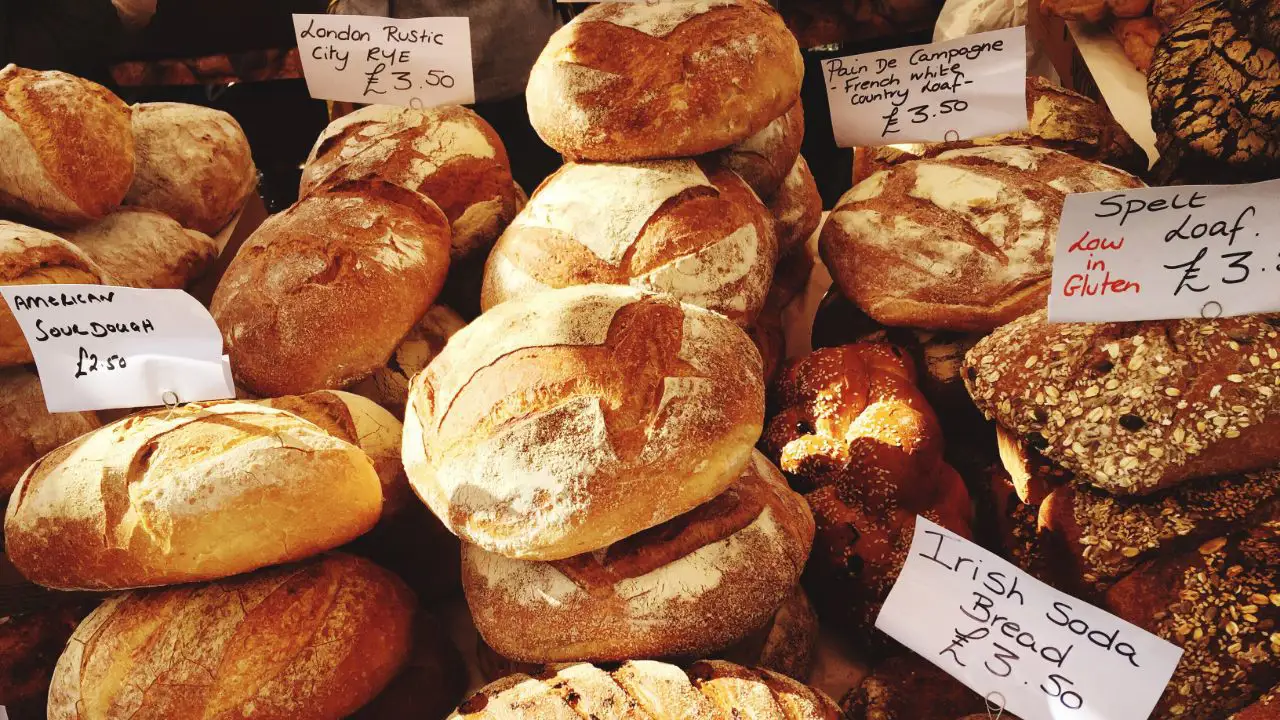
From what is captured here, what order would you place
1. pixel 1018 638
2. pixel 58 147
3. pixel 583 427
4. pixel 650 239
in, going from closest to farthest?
pixel 1018 638 → pixel 583 427 → pixel 650 239 → pixel 58 147

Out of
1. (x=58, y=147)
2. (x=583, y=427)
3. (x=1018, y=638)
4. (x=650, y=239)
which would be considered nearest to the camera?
(x=1018, y=638)

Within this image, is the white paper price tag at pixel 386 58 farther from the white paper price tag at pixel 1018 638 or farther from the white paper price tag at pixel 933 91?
the white paper price tag at pixel 1018 638

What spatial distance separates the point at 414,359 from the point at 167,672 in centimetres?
83

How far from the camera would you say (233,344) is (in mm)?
1841

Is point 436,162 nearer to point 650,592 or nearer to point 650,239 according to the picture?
point 650,239

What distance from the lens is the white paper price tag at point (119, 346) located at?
1.40 meters

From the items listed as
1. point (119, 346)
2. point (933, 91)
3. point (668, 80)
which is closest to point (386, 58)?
point (668, 80)

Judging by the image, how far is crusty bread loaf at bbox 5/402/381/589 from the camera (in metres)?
1.29

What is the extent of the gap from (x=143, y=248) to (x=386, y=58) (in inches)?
29.7

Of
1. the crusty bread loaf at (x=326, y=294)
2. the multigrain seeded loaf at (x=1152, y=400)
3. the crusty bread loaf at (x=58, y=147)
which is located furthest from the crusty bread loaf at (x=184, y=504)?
the multigrain seeded loaf at (x=1152, y=400)

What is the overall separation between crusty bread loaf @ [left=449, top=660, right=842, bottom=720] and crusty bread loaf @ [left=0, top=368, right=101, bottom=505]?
Answer: 1058 millimetres

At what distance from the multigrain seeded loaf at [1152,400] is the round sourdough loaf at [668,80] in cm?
72

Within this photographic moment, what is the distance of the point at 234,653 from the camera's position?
1.31 meters

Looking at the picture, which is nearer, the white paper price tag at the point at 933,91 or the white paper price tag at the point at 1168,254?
the white paper price tag at the point at 1168,254
